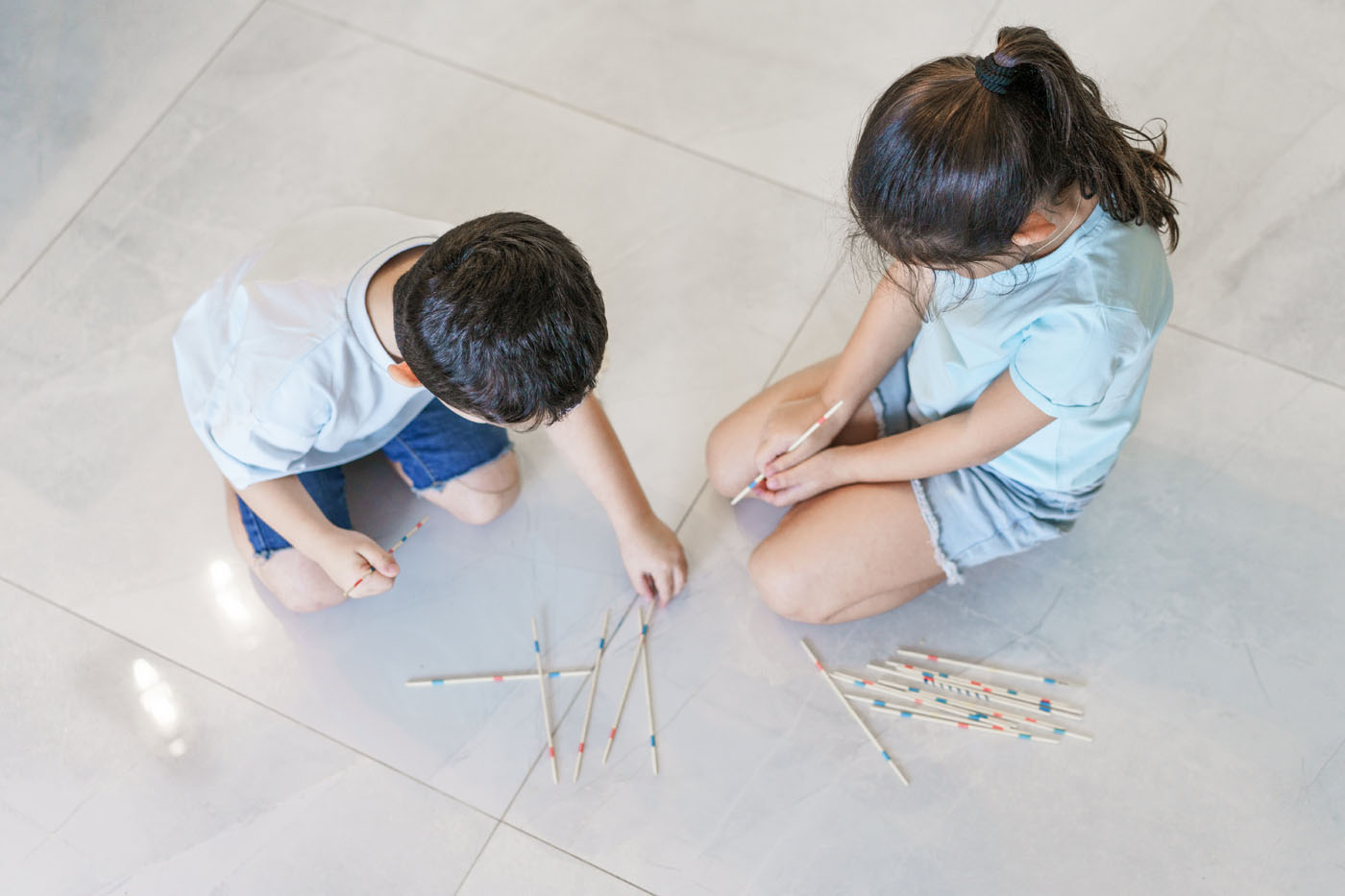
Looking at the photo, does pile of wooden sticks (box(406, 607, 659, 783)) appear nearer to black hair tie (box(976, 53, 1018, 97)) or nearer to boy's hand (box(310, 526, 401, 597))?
boy's hand (box(310, 526, 401, 597))

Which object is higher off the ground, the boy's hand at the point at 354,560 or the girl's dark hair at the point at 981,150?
the girl's dark hair at the point at 981,150

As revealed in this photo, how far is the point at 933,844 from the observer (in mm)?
1340

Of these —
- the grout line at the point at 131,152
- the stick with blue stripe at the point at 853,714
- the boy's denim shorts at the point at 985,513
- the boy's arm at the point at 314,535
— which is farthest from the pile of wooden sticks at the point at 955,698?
the grout line at the point at 131,152

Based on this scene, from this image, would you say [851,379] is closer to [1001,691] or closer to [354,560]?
[1001,691]

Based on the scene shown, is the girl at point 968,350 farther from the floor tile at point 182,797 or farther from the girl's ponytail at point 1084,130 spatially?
the floor tile at point 182,797

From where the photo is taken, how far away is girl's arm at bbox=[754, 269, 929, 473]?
4.28ft

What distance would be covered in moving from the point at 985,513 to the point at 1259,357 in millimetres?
603

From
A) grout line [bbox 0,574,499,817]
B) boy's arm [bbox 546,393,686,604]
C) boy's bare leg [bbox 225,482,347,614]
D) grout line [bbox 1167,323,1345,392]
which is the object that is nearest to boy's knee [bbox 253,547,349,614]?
boy's bare leg [bbox 225,482,347,614]

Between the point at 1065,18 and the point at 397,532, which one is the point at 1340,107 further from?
the point at 397,532

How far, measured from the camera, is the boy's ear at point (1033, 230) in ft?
3.16

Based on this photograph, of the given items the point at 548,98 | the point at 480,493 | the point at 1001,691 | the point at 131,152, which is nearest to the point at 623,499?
the point at 480,493

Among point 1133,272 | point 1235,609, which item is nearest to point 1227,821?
point 1235,609

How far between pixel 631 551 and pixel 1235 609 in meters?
0.81

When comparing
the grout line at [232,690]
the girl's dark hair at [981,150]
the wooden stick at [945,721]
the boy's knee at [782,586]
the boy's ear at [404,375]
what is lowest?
the grout line at [232,690]
